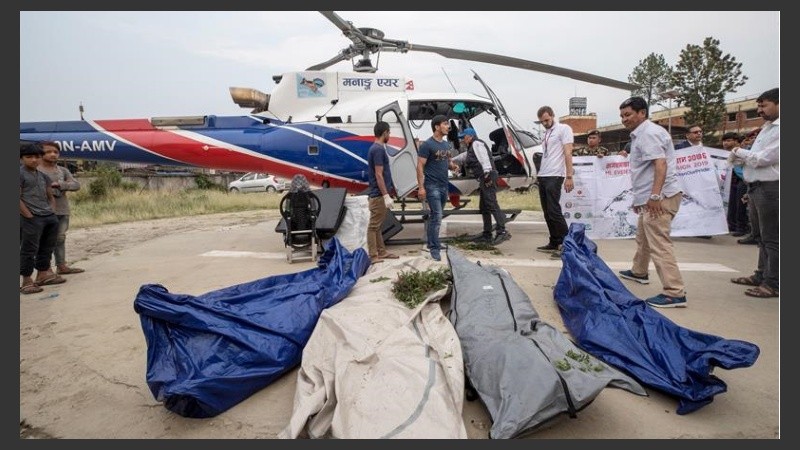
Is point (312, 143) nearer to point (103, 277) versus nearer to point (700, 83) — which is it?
point (103, 277)

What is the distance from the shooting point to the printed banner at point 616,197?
6.11 metres

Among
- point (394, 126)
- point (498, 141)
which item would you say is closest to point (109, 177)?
point (394, 126)

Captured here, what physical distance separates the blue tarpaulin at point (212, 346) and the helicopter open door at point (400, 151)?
334 centimetres

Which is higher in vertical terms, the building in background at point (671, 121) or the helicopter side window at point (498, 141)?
the building in background at point (671, 121)

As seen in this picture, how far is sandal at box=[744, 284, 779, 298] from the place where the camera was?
3.57 meters

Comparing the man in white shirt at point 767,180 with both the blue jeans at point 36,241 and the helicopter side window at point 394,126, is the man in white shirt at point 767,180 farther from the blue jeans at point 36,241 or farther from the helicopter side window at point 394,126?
the blue jeans at point 36,241

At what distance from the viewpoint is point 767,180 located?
11.5 ft

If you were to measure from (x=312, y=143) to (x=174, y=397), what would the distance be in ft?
16.2

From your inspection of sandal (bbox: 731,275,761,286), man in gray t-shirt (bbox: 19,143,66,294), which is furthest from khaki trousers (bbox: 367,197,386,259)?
sandal (bbox: 731,275,761,286)

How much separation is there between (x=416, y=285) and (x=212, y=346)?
1532 millimetres

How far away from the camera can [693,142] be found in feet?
21.0

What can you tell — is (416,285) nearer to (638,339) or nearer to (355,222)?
(638,339)

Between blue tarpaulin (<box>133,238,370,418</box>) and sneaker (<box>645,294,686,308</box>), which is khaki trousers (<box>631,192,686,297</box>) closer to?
sneaker (<box>645,294,686,308</box>)

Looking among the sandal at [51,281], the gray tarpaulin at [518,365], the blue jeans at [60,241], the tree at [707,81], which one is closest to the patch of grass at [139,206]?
the blue jeans at [60,241]
